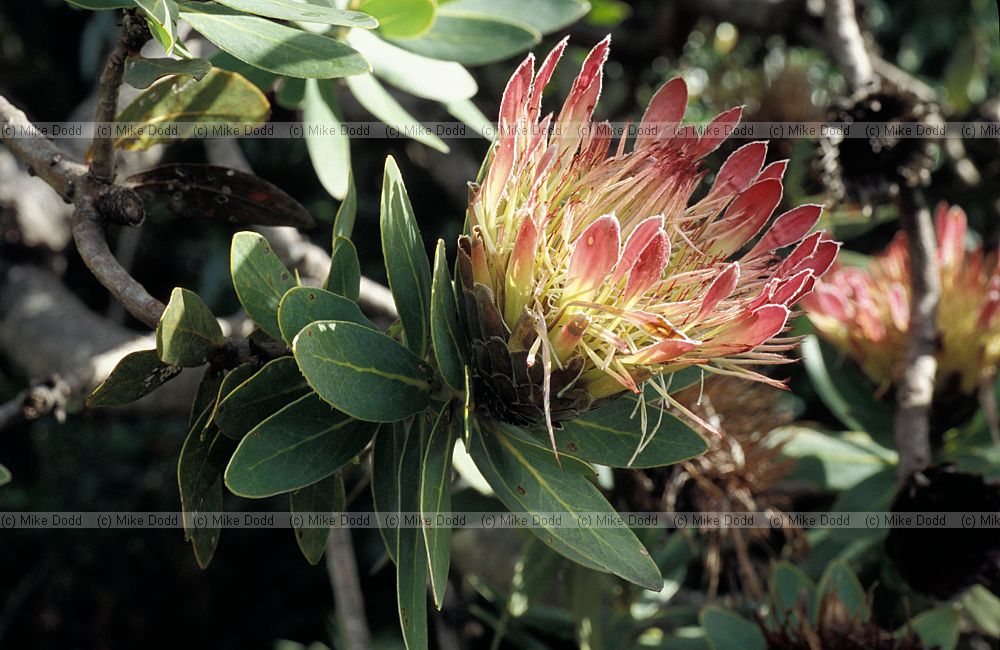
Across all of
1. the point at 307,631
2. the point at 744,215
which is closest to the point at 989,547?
the point at 744,215

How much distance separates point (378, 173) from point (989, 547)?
4.93 feet

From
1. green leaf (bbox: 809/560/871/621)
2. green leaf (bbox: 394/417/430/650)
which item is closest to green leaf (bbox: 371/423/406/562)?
green leaf (bbox: 394/417/430/650)

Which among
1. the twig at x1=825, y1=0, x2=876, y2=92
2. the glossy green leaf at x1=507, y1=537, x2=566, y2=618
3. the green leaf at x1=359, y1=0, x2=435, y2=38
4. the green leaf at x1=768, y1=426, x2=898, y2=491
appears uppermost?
the twig at x1=825, y1=0, x2=876, y2=92

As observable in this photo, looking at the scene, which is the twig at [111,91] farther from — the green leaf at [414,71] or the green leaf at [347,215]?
the green leaf at [414,71]

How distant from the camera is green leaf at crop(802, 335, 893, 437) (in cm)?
147

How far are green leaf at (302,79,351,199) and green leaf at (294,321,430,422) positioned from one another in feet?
1.47

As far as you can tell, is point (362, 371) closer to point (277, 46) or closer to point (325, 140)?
point (277, 46)

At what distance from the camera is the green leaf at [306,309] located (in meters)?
0.68

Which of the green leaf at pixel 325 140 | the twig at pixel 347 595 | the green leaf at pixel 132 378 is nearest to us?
the green leaf at pixel 132 378

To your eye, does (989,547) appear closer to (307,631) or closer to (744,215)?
(744,215)

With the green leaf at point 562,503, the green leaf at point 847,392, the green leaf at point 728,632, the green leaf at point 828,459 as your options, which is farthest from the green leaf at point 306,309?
the green leaf at point 847,392

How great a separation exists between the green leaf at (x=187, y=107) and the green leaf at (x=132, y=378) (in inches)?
10.0

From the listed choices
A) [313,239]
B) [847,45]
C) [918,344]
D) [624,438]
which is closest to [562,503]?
[624,438]

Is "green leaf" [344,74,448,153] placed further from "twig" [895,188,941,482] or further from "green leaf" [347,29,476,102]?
"twig" [895,188,941,482]
